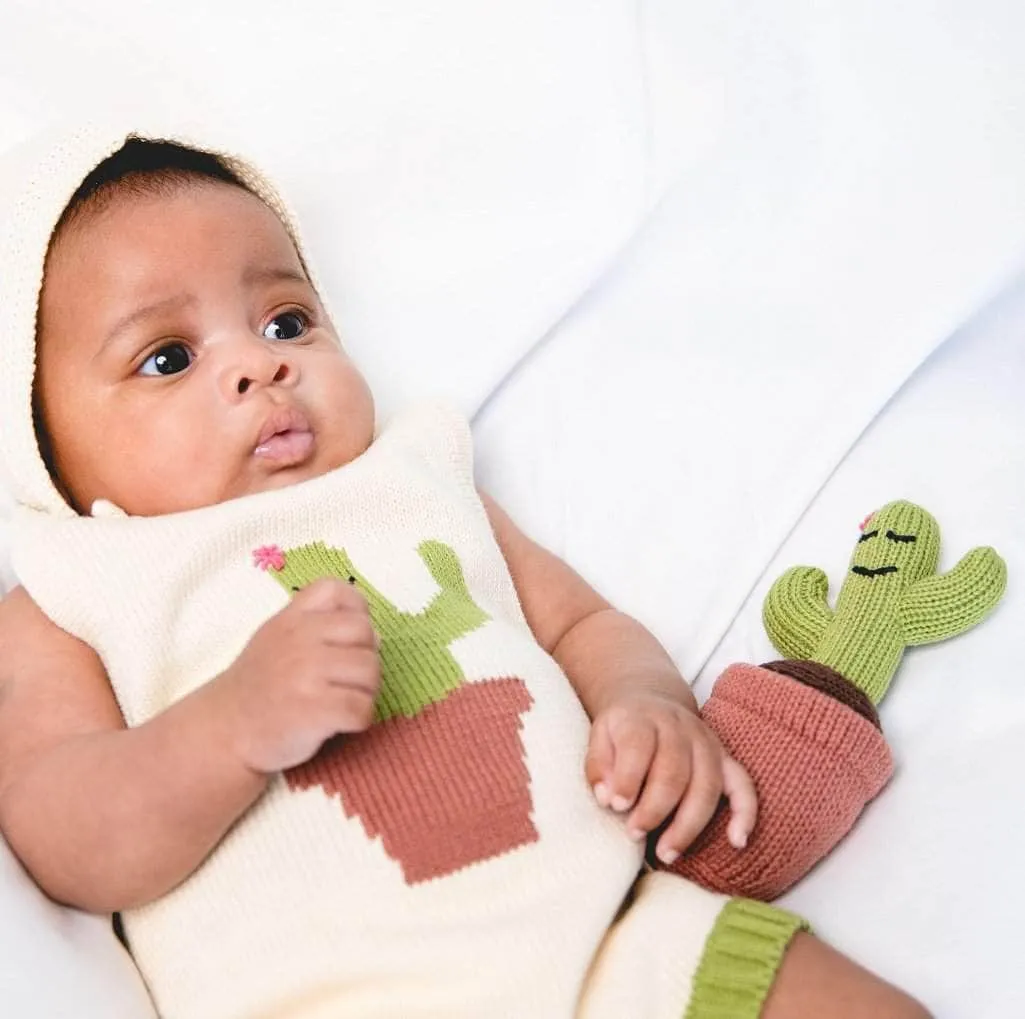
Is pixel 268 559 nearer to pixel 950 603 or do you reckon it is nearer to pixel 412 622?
pixel 412 622

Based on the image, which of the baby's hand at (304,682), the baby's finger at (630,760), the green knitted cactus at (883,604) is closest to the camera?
the baby's hand at (304,682)

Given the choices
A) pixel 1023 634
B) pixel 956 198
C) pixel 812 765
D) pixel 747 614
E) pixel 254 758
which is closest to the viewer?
pixel 254 758

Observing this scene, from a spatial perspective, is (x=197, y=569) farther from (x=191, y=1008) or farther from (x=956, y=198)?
(x=956, y=198)

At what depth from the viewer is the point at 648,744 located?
0.98 metres

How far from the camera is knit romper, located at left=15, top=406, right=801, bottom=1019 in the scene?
0.89 meters

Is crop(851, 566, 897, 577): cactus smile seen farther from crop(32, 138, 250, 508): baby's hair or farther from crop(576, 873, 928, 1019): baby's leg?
crop(32, 138, 250, 508): baby's hair

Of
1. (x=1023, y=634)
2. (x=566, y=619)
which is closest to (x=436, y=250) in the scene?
(x=566, y=619)

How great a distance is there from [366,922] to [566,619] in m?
0.42

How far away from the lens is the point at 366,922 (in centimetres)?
89

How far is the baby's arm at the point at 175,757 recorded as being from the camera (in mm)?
858

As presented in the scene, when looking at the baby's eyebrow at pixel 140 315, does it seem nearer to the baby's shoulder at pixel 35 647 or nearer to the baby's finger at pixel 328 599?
the baby's shoulder at pixel 35 647

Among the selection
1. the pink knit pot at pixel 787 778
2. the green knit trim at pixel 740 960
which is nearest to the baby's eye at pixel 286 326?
the pink knit pot at pixel 787 778

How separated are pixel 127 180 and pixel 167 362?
0.59 feet

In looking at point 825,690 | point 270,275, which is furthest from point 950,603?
point 270,275
